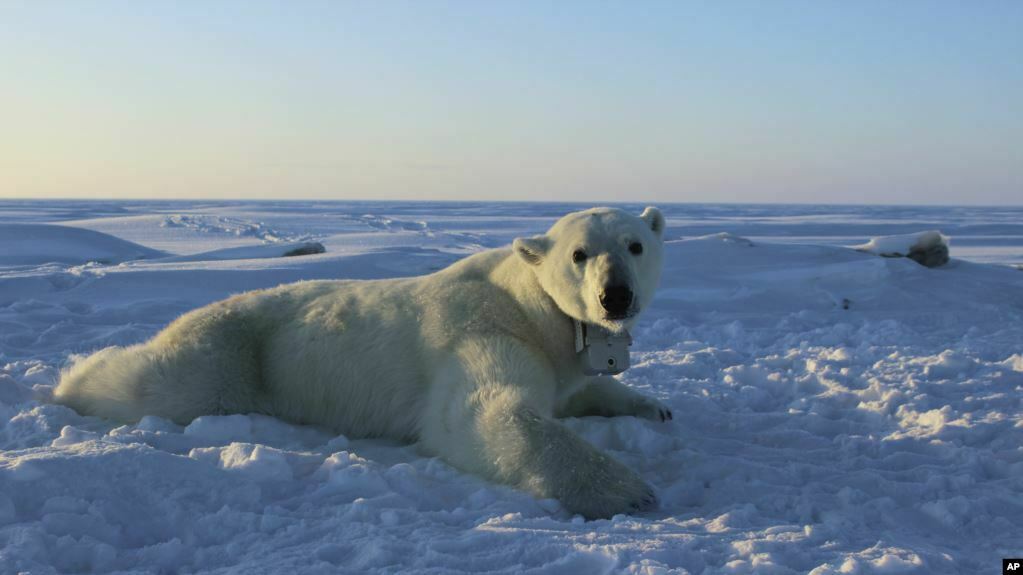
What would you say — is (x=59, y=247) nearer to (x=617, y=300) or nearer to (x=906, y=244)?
(x=617, y=300)

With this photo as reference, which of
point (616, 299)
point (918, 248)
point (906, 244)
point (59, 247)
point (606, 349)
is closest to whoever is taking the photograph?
point (616, 299)

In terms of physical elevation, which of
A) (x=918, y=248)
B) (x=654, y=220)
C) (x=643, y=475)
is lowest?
(x=643, y=475)

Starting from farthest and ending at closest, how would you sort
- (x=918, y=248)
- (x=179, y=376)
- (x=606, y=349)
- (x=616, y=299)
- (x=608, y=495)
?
1. (x=918, y=248)
2. (x=179, y=376)
3. (x=606, y=349)
4. (x=616, y=299)
5. (x=608, y=495)

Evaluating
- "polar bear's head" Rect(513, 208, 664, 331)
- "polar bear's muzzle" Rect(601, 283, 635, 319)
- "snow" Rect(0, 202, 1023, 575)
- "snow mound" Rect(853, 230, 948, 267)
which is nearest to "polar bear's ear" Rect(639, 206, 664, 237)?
"polar bear's head" Rect(513, 208, 664, 331)

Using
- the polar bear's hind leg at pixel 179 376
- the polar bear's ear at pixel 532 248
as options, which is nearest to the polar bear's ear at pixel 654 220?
the polar bear's ear at pixel 532 248

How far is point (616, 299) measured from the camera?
271cm

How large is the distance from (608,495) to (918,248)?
707 cm

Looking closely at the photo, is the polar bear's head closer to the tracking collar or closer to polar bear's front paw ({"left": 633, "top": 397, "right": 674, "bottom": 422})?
the tracking collar

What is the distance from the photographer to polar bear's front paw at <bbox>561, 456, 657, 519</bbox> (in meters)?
2.39

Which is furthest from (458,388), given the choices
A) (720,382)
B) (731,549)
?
(720,382)

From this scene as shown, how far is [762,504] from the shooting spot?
2447mm

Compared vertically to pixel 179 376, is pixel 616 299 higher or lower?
higher

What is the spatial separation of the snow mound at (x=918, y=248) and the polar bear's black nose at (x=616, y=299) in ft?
21.5

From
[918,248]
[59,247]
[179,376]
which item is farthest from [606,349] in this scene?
[59,247]
